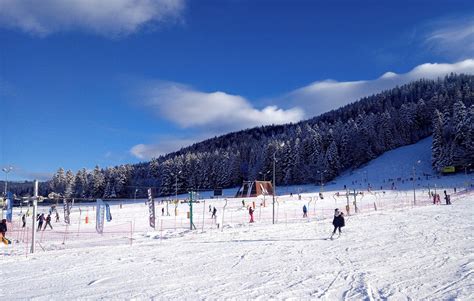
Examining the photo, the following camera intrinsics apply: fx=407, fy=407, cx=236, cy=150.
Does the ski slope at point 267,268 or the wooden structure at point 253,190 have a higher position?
the wooden structure at point 253,190

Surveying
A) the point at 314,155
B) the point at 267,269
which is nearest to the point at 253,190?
the point at 314,155

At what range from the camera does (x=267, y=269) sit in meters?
12.4

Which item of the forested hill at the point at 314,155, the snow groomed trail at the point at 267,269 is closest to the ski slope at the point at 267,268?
the snow groomed trail at the point at 267,269

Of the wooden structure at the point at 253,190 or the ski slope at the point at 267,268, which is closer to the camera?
the ski slope at the point at 267,268

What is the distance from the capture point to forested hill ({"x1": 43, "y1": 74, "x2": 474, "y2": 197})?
94438 mm

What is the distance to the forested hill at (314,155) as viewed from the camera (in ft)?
310

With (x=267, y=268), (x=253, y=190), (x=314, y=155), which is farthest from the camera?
(x=314, y=155)

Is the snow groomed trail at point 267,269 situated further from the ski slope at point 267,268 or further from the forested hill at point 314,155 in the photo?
the forested hill at point 314,155

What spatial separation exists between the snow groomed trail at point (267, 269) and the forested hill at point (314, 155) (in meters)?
71.3

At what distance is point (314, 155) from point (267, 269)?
94187 millimetres

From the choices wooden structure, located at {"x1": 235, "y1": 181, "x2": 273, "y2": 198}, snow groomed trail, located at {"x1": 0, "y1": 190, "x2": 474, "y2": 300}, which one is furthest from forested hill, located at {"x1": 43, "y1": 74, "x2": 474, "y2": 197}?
snow groomed trail, located at {"x1": 0, "y1": 190, "x2": 474, "y2": 300}

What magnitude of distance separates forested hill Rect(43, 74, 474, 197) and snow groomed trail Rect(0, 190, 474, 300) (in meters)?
71.3

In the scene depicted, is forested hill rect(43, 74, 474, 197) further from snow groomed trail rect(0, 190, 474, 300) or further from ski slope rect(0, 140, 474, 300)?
snow groomed trail rect(0, 190, 474, 300)

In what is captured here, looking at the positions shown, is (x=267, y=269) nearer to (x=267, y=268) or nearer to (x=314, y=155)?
(x=267, y=268)
